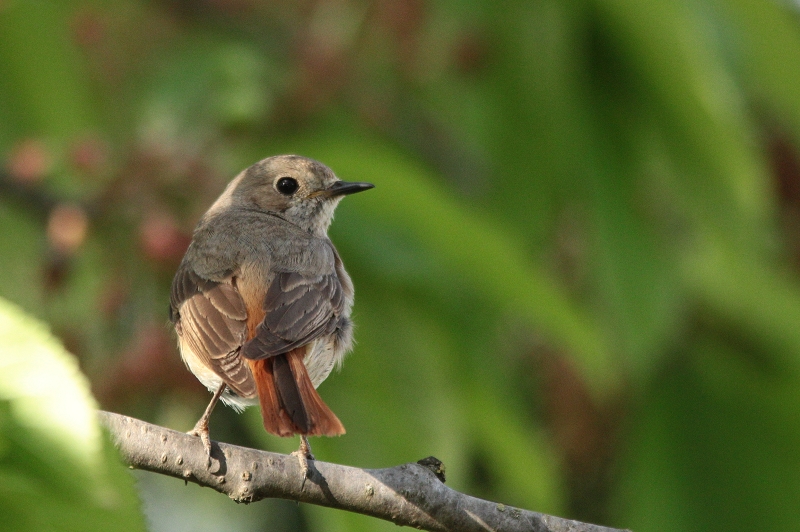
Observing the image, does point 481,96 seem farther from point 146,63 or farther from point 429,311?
point 146,63

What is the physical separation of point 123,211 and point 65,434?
2695 mm

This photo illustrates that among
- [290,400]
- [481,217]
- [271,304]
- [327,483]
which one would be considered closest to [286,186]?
[481,217]

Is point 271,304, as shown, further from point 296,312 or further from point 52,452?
point 52,452

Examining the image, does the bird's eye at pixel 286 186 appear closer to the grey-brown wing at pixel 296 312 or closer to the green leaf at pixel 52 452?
the grey-brown wing at pixel 296 312

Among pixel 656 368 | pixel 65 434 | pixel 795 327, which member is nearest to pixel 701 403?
pixel 656 368

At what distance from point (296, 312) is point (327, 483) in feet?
2.61

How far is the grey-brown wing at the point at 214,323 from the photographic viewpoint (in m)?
2.49

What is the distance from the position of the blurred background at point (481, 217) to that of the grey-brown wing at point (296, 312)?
0.78ft

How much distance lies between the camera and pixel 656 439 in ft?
14.4

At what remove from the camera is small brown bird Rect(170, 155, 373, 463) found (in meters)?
2.39

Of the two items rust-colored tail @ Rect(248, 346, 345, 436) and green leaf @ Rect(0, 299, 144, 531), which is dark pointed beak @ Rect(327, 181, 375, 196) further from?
green leaf @ Rect(0, 299, 144, 531)

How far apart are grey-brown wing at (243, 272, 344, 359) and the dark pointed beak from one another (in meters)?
0.33

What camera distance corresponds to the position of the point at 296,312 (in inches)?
107

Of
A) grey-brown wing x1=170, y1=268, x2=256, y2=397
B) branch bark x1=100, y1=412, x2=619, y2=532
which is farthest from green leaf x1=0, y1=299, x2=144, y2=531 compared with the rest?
grey-brown wing x1=170, y1=268, x2=256, y2=397
